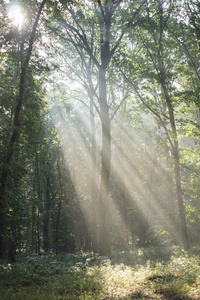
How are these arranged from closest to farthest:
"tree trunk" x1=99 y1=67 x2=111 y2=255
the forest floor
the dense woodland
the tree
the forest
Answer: the forest floor → the forest → the dense woodland → "tree trunk" x1=99 y1=67 x2=111 y2=255 → the tree

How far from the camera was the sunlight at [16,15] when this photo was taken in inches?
461

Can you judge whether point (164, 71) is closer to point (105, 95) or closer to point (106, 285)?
point (105, 95)

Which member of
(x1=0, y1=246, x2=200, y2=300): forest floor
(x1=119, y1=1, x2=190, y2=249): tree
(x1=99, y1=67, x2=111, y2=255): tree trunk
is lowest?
(x1=0, y1=246, x2=200, y2=300): forest floor

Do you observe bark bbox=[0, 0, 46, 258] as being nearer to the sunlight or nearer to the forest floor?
the sunlight

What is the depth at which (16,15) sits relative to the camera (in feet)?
39.2

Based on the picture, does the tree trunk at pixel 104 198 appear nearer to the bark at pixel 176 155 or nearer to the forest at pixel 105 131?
the forest at pixel 105 131

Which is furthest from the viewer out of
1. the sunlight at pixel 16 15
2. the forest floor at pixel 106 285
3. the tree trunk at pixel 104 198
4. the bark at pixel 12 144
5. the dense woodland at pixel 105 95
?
the tree trunk at pixel 104 198

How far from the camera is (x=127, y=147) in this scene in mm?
30484

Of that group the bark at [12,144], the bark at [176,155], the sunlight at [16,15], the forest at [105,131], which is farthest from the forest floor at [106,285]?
the sunlight at [16,15]

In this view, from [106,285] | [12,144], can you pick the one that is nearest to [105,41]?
[12,144]

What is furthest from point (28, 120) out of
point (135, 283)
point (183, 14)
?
point (183, 14)

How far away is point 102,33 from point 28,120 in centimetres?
697

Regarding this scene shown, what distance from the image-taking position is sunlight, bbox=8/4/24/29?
11.7 metres

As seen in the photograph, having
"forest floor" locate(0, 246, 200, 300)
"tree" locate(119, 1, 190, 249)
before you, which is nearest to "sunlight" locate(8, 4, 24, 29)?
"tree" locate(119, 1, 190, 249)
